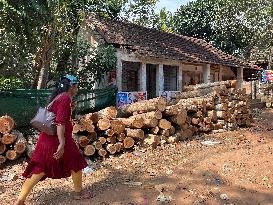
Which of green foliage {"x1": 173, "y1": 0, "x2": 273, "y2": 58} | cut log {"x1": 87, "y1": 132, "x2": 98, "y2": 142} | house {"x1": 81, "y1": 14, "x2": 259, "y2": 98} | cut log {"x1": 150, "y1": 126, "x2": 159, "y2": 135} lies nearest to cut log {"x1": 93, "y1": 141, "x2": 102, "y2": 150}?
cut log {"x1": 87, "y1": 132, "x2": 98, "y2": 142}

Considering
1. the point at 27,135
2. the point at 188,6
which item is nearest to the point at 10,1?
the point at 27,135

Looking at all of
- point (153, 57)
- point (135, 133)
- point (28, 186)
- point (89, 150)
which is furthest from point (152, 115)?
point (153, 57)

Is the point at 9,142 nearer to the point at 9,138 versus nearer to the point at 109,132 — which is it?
the point at 9,138

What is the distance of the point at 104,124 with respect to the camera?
6691 mm

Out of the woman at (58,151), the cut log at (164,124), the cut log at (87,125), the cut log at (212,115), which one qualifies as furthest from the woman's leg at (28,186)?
the cut log at (212,115)

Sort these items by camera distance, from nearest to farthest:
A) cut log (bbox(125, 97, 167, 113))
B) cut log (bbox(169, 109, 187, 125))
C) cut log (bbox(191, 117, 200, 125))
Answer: cut log (bbox(125, 97, 167, 113))
cut log (bbox(169, 109, 187, 125))
cut log (bbox(191, 117, 200, 125))

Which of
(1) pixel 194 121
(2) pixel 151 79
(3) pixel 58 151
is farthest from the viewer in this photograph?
(2) pixel 151 79

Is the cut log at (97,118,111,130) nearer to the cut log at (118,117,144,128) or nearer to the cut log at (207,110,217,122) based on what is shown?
the cut log at (118,117,144,128)

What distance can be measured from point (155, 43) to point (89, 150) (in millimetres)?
10947

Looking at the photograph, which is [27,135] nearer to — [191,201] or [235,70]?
[191,201]

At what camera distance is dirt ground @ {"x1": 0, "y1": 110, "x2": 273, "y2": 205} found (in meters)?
4.60

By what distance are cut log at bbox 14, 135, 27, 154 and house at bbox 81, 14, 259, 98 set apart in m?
7.41

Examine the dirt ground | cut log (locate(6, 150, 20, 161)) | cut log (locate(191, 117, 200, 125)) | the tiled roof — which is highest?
the tiled roof

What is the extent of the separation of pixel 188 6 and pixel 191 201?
1011 inches
